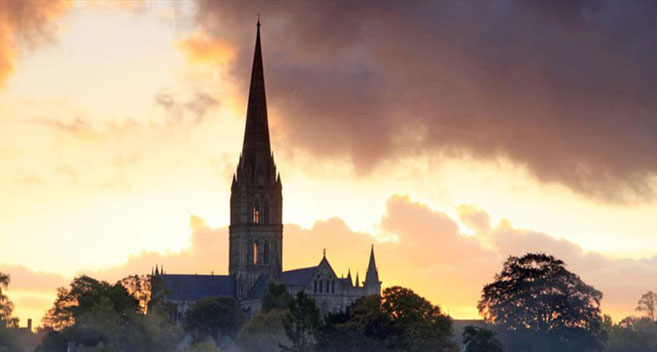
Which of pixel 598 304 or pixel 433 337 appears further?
pixel 598 304

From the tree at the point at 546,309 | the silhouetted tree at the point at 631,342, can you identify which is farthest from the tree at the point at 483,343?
the silhouetted tree at the point at 631,342

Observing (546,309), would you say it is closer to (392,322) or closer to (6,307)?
(392,322)

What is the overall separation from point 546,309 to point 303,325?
27527 millimetres

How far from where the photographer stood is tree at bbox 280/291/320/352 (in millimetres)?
155125

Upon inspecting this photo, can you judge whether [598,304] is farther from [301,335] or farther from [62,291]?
[62,291]

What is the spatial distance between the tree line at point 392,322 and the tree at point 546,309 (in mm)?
110

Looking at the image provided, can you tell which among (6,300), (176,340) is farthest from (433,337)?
(6,300)

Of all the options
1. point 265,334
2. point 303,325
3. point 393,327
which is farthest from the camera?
point 265,334

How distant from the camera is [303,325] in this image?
15575 cm

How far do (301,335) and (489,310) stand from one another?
2447 cm

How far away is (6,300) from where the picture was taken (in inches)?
6713

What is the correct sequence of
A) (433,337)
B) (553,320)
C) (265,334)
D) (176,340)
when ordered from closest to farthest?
(433,337)
(553,320)
(176,340)
(265,334)

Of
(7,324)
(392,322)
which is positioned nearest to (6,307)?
(7,324)

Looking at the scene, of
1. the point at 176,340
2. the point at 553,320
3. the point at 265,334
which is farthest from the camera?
the point at 265,334
